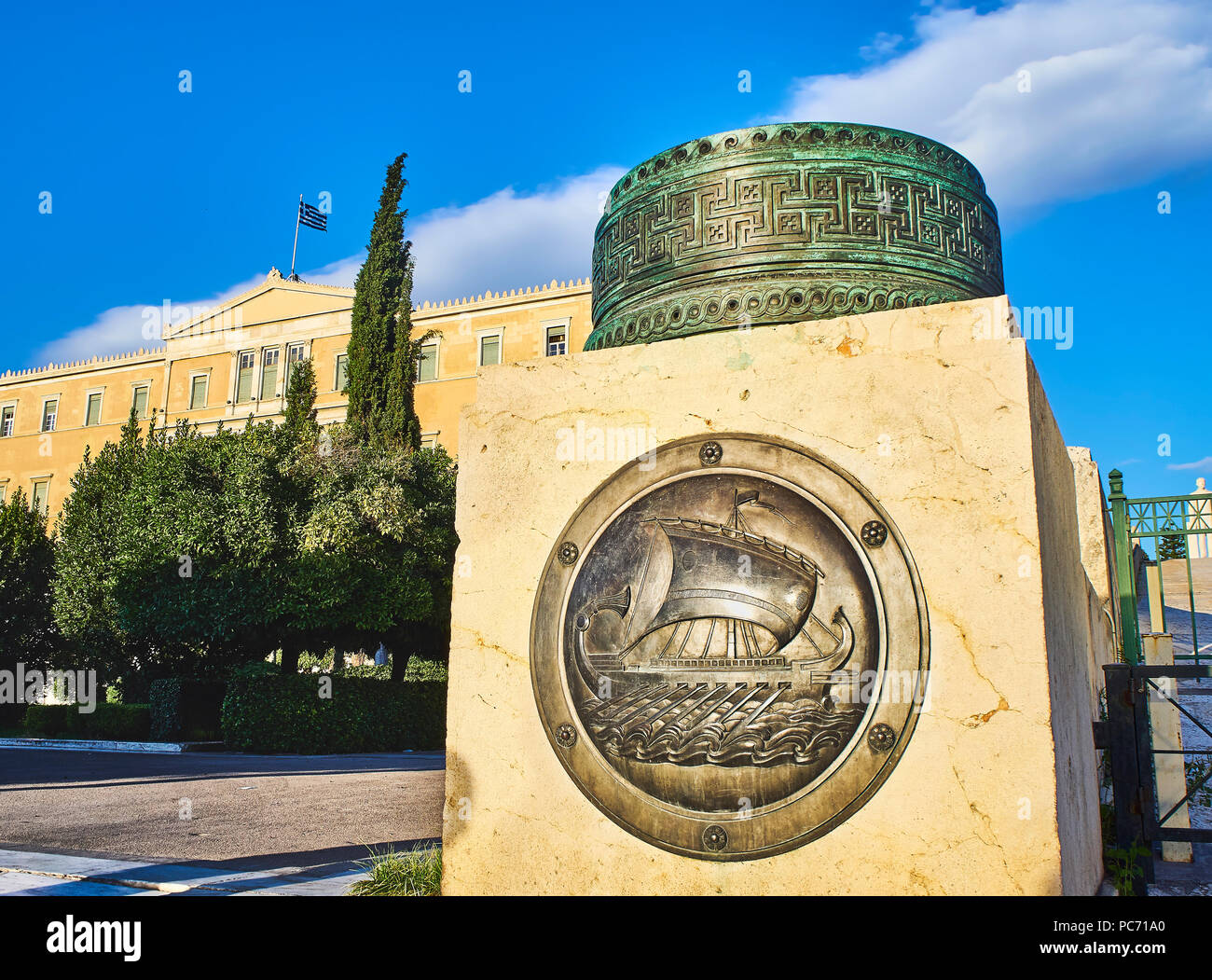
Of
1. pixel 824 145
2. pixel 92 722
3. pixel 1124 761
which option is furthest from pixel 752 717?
pixel 92 722

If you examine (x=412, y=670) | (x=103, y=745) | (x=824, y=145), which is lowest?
(x=103, y=745)

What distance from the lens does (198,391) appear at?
41.1m

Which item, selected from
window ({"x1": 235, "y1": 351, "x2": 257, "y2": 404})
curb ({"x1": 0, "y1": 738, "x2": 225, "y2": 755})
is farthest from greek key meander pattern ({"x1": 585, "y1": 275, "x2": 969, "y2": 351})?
window ({"x1": 235, "y1": 351, "x2": 257, "y2": 404})

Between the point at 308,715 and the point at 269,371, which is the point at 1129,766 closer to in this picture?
the point at 308,715

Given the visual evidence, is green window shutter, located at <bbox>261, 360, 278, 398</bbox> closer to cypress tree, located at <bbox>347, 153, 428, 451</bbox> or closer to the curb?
cypress tree, located at <bbox>347, 153, 428, 451</bbox>

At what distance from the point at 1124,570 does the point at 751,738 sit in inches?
377

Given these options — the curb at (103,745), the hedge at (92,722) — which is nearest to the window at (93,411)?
the hedge at (92,722)

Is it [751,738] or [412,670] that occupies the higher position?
[751,738]

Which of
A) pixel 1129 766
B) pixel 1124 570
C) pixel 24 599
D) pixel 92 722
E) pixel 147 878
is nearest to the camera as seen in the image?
pixel 1129 766

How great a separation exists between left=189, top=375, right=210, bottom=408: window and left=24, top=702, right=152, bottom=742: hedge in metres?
19.2

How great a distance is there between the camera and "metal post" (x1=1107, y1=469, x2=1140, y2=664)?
10367 millimetres
